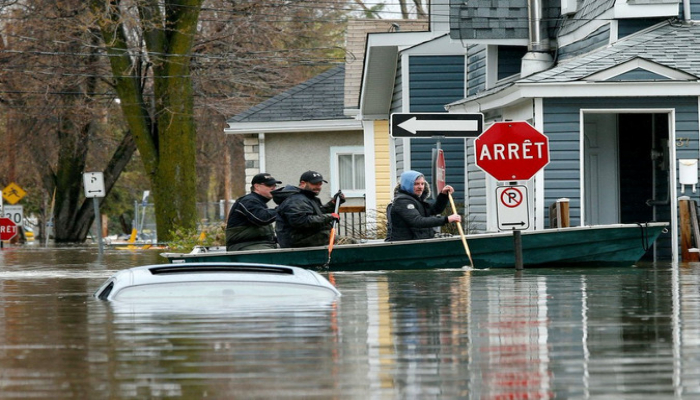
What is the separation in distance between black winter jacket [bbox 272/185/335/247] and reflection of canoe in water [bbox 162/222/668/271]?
322 mm

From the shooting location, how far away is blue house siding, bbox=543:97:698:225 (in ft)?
69.0

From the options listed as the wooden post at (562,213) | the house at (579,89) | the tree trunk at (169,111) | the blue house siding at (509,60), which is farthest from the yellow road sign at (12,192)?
the wooden post at (562,213)

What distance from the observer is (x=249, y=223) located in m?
19.4

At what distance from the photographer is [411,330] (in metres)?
10.6

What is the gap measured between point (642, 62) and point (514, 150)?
3722 mm

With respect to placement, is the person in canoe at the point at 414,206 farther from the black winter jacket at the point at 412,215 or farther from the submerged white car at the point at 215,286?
the submerged white car at the point at 215,286

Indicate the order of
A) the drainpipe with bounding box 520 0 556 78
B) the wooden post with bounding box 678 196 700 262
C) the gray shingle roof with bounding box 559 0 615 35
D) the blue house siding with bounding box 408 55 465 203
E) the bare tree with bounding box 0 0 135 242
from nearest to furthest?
the wooden post with bounding box 678 196 700 262 < the gray shingle roof with bounding box 559 0 615 35 < the drainpipe with bounding box 520 0 556 78 < the blue house siding with bounding box 408 55 465 203 < the bare tree with bounding box 0 0 135 242

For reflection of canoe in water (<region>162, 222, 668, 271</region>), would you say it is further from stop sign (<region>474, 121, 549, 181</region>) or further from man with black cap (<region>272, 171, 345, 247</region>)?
stop sign (<region>474, 121, 549, 181</region>)

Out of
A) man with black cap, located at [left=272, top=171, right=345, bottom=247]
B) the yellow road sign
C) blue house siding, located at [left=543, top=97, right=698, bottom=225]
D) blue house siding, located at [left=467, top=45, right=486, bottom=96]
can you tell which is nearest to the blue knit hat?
man with black cap, located at [left=272, top=171, right=345, bottom=247]

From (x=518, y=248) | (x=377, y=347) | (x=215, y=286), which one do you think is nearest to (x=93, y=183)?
(x=518, y=248)

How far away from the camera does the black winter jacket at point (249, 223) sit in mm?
18875

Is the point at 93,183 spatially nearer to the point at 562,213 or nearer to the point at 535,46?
the point at 535,46

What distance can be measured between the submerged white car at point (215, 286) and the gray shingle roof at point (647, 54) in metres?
8.98

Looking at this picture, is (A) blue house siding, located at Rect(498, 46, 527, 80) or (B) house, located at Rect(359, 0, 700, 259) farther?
(A) blue house siding, located at Rect(498, 46, 527, 80)
